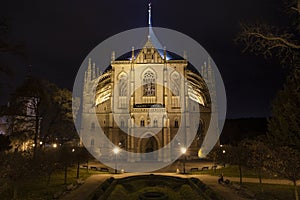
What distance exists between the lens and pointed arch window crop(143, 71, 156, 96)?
2141 inches

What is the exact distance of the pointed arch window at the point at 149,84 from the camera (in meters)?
54.4

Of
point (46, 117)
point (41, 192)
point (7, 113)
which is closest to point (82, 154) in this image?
point (46, 117)

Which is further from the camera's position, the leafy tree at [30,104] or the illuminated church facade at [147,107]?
the illuminated church facade at [147,107]

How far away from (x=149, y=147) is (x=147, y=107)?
24.4 ft

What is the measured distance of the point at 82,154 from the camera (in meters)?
32.9

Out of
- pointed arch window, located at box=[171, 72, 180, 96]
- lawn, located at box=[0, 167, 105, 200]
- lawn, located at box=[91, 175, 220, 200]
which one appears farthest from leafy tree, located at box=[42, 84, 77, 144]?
pointed arch window, located at box=[171, 72, 180, 96]

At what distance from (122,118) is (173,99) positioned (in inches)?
417

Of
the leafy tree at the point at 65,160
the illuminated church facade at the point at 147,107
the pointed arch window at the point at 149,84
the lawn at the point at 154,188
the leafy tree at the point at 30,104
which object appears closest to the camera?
the lawn at the point at 154,188

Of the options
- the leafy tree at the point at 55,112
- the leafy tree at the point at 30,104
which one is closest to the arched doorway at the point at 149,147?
the leafy tree at the point at 55,112

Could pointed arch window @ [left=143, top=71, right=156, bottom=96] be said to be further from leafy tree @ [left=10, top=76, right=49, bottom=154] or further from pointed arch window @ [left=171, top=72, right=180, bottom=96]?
leafy tree @ [left=10, top=76, right=49, bottom=154]

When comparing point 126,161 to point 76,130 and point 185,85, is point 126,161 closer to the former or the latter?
point 76,130

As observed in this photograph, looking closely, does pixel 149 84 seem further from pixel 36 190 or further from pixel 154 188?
pixel 36 190

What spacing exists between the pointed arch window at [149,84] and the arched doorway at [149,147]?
945 centimetres

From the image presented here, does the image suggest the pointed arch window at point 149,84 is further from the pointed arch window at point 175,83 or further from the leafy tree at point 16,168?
the leafy tree at point 16,168
